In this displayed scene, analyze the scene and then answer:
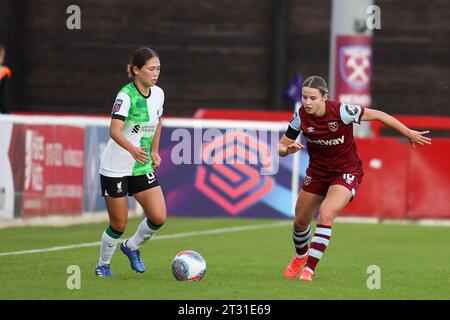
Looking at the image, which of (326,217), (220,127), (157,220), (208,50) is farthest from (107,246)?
(208,50)

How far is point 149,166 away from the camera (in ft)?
36.1

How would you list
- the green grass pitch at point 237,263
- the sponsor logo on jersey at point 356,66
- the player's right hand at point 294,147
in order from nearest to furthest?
the green grass pitch at point 237,263 < the player's right hand at point 294,147 < the sponsor logo on jersey at point 356,66

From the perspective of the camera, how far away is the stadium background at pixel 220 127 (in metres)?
12.2

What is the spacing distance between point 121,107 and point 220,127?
32.5 feet

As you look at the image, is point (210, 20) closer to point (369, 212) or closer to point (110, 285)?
point (369, 212)

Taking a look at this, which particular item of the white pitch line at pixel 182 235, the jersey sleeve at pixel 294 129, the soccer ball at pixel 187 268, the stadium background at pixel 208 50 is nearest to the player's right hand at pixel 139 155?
the soccer ball at pixel 187 268

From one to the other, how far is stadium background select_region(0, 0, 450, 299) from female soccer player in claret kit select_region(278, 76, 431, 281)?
0.36 meters

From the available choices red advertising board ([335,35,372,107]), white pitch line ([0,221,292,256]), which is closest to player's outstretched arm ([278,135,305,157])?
white pitch line ([0,221,292,256])

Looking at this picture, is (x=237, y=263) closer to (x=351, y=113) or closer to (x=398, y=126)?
(x=351, y=113)

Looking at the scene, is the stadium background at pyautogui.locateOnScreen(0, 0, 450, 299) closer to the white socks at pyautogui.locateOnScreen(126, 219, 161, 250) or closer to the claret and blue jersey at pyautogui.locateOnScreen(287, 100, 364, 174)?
the white socks at pyautogui.locateOnScreen(126, 219, 161, 250)

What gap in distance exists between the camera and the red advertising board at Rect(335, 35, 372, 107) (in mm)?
24062

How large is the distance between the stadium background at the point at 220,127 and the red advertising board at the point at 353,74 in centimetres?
115

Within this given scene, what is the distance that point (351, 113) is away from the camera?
36.6 ft

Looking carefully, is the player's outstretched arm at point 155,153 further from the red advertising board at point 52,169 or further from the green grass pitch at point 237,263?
the red advertising board at point 52,169
